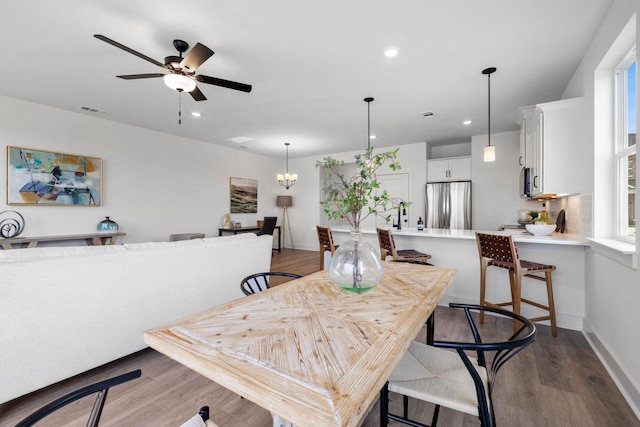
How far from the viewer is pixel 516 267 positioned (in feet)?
8.02

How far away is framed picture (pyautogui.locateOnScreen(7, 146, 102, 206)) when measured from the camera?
3.82 meters

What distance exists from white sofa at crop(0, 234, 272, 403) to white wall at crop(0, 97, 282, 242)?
3.17m

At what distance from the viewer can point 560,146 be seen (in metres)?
2.87

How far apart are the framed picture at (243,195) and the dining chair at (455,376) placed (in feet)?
20.0

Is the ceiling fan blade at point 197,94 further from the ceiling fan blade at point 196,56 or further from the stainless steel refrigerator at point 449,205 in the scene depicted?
the stainless steel refrigerator at point 449,205

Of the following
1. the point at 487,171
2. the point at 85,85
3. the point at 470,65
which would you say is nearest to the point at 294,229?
the point at 487,171

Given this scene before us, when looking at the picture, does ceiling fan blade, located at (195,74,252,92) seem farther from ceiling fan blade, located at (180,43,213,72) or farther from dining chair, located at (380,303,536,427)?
dining chair, located at (380,303,536,427)

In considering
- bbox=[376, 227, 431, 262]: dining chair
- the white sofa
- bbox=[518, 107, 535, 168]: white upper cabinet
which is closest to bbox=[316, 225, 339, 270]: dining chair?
bbox=[376, 227, 431, 262]: dining chair

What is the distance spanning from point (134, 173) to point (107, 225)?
1.04 meters

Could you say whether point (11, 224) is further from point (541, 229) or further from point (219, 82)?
point (541, 229)

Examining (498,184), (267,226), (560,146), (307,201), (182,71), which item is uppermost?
(182,71)

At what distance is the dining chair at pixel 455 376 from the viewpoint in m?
0.96

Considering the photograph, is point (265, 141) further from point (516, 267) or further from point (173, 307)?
point (516, 267)

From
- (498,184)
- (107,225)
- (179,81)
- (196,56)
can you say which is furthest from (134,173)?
(498,184)
